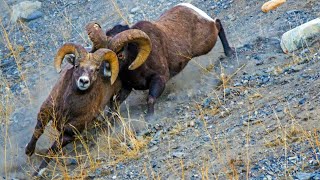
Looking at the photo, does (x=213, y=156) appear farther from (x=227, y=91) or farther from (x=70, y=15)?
(x=70, y=15)

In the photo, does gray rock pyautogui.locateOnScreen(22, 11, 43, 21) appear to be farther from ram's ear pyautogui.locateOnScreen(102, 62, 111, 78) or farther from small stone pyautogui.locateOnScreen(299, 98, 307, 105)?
small stone pyautogui.locateOnScreen(299, 98, 307, 105)

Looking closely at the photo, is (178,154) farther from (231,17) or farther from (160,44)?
(231,17)

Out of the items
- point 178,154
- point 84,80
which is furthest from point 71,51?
point 178,154

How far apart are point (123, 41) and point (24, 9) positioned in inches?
265

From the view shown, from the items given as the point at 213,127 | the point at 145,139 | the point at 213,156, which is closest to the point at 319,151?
the point at 213,156

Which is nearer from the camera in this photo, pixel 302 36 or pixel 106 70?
pixel 106 70

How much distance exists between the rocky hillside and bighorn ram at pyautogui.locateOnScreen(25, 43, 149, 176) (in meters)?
0.22

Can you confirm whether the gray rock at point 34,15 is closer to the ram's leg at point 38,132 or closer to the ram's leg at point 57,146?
the ram's leg at point 38,132

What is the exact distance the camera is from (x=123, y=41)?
35.1 ft

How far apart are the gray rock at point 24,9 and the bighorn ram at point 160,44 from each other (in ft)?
17.2

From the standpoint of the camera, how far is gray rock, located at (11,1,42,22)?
16625 millimetres

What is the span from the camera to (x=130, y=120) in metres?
10.2

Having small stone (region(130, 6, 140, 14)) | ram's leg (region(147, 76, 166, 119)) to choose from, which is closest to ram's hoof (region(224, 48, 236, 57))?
ram's leg (region(147, 76, 166, 119))

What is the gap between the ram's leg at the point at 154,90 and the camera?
11.0m
